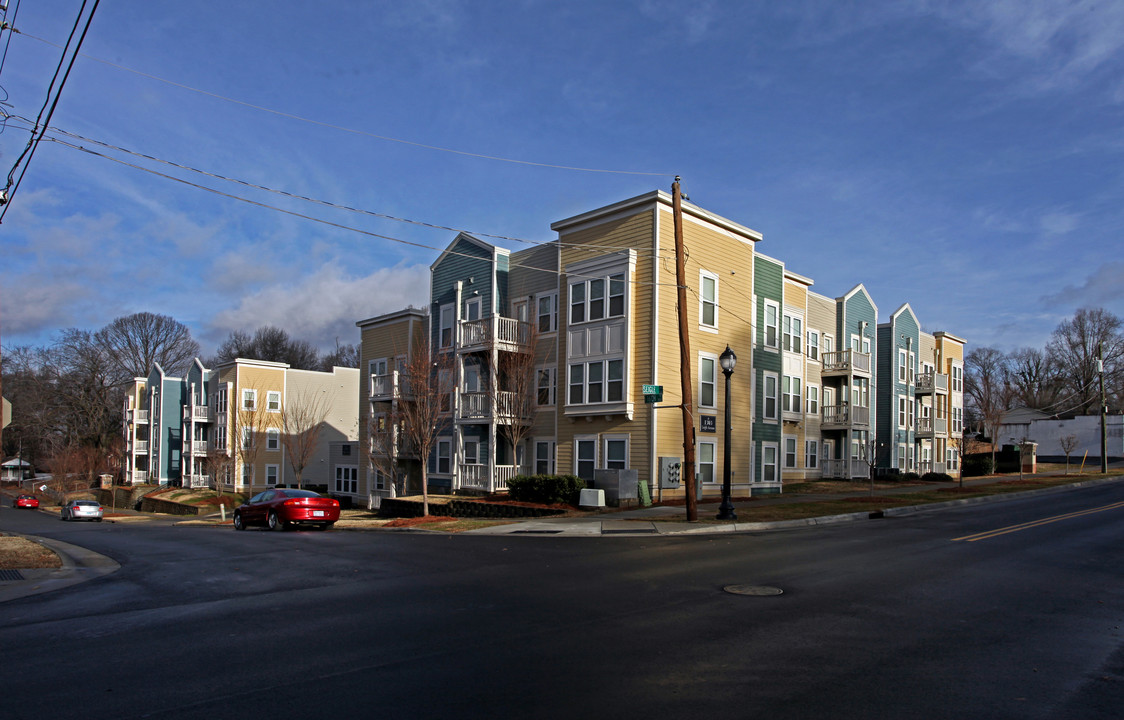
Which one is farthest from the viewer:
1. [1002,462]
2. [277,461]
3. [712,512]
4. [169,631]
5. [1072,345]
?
[1072,345]

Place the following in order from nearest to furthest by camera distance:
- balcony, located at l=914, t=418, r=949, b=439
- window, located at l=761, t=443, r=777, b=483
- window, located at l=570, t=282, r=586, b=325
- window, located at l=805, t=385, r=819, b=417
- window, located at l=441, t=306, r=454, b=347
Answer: window, located at l=570, t=282, r=586, b=325, window, located at l=761, t=443, r=777, b=483, window, located at l=441, t=306, r=454, b=347, window, located at l=805, t=385, r=819, b=417, balcony, located at l=914, t=418, r=949, b=439

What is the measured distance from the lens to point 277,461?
60344mm

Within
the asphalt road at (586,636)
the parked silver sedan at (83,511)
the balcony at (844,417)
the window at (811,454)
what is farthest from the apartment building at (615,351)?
the parked silver sedan at (83,511)

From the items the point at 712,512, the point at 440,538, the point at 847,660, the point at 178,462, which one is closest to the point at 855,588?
the point at 847,660

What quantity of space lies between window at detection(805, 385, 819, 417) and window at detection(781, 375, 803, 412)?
5019 mm

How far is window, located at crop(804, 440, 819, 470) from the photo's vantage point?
4097 centimetres

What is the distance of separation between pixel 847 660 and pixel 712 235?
79.7 ft

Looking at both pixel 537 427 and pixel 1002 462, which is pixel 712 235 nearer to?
pixel 537 427

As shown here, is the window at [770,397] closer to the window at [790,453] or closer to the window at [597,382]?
the window at [790,453]

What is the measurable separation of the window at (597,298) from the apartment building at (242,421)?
27.7 meters

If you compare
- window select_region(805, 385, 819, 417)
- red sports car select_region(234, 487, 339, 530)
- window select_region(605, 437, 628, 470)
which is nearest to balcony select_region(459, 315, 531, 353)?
window select_region(605, 437, 628, 470)

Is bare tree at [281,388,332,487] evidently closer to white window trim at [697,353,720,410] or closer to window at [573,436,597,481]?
window at [573,436,597,481]

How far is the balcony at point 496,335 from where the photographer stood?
3097 centimetres

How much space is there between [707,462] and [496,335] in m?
9.62
